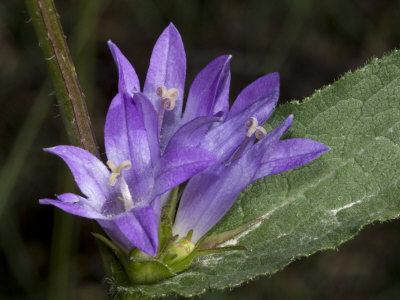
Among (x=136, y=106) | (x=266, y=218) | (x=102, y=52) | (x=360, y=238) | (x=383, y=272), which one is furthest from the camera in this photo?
(x=102, y=52)

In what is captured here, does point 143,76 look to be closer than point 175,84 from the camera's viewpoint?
No

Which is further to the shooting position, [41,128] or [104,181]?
[41,128]

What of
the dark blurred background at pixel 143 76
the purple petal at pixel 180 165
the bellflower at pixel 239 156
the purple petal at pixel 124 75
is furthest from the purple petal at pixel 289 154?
the dark blurred background at pixel 143 76

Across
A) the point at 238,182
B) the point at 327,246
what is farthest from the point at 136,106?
the point at 327,246

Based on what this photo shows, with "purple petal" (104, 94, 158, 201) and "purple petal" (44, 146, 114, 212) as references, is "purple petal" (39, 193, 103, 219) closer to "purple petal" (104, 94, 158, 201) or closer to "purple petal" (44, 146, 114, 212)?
"purple petal" (44, 146, 114, 212)

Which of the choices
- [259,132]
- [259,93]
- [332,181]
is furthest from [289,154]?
[332,181]

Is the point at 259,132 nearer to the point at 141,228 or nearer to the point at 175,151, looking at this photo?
the point at 175,151

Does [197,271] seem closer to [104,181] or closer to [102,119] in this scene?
[104,181]
